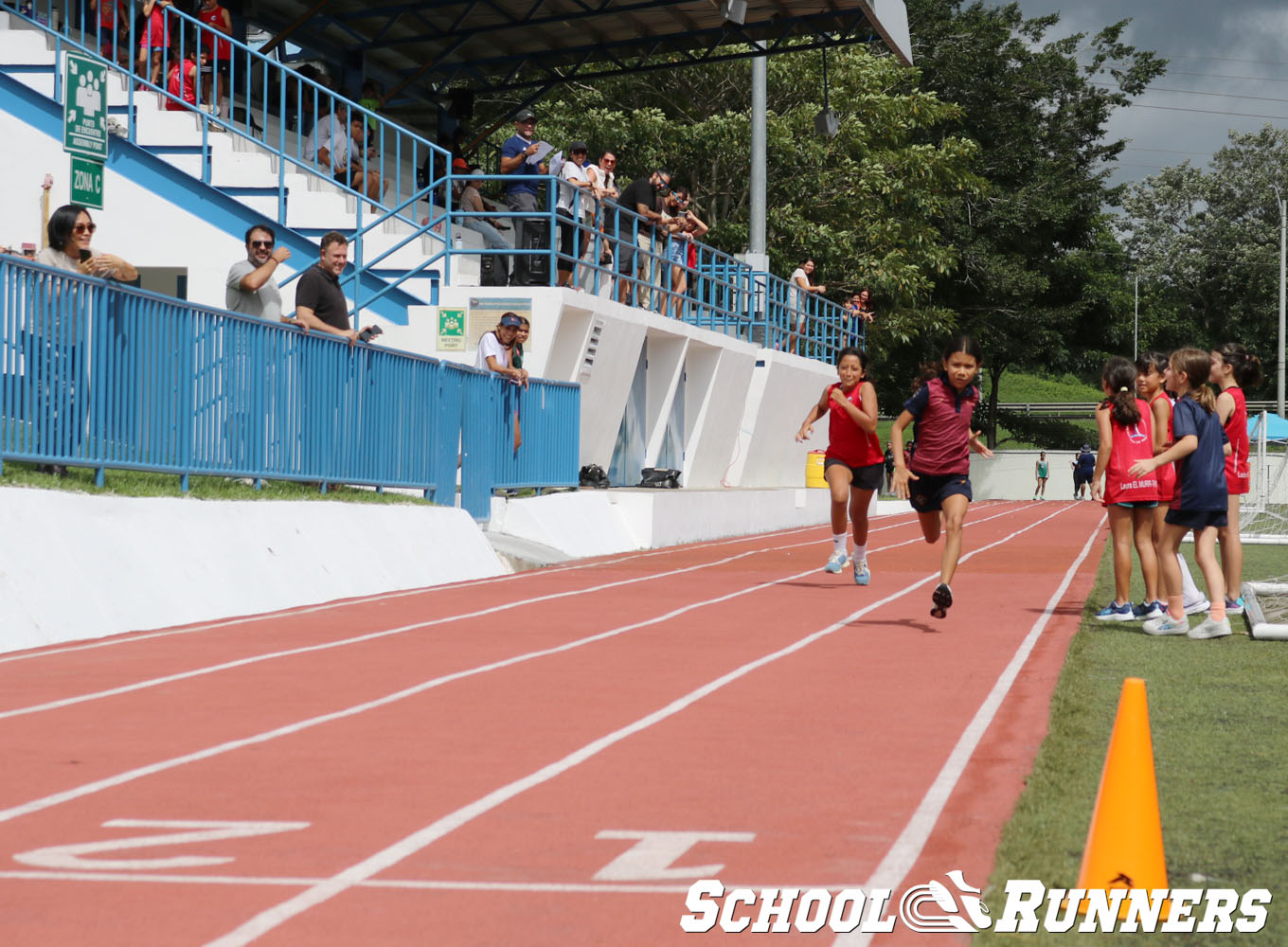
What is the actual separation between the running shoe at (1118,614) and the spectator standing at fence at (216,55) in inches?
567

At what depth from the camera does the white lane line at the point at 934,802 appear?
16.1 ft

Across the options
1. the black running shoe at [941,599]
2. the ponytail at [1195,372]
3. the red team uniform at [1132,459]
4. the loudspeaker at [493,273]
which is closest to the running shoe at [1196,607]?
the red team uniform at [1132,459]

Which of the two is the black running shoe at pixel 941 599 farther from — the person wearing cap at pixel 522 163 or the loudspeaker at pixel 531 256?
the person wearing cap at pixel 522 163

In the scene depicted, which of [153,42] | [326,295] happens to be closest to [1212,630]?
[326,295]

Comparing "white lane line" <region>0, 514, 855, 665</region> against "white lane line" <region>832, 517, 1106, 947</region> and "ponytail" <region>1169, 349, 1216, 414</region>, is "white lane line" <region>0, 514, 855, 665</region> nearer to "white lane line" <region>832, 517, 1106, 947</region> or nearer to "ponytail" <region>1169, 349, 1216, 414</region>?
"white lane line" <region>832, 517, 1106, 947</region>

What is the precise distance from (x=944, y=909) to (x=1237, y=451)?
28.1ft

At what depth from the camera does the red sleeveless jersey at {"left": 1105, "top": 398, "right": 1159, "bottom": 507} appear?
11.7 metres

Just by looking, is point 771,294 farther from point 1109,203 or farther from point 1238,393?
point 1109,203

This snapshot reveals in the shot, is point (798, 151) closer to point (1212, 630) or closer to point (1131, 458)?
point (1131, 458)

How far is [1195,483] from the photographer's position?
11.2m

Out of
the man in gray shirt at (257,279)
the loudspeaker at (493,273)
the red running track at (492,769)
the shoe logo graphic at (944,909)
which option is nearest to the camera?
the shoe logo graphic at (944,909)

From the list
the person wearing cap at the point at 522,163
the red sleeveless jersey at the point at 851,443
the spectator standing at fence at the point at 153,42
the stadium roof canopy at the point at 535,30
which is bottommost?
the red sleeveless jersey at the point at 851,443

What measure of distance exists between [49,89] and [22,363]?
11.9 metres

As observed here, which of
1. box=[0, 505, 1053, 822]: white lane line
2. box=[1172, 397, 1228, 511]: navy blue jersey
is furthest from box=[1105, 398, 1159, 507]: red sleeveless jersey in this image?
box=[0, 505, 1053, 822]: white lane line
